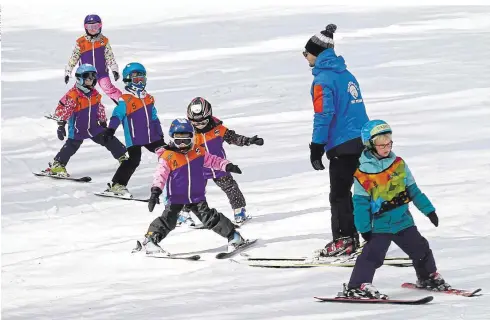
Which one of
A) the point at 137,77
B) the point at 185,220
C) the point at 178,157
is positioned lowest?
the point at 185,220

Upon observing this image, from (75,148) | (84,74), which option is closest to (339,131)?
(84,74)

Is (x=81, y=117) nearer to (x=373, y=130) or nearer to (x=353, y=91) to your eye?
(x=353, y=91)

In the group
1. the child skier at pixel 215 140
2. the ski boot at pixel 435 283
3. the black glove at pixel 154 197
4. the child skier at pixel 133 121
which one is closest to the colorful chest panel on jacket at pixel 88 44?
the child skier at pixel 133 121

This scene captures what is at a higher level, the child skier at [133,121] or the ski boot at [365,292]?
the child skier at [133,121]

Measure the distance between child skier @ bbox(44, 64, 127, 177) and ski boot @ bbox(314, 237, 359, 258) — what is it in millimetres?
4655

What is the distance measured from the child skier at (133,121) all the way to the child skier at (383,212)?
186 inches

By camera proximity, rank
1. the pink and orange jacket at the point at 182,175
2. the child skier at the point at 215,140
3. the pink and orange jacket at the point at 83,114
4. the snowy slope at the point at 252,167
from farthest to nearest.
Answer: the pink and orange jacket at the point at 83,114 → the child skier at the point at 215,140 → the pink and orange jacket at the point at 182,175 → the snowy slope at the point at 252,167

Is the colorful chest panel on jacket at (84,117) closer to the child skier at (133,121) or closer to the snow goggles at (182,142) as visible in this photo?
the child skier at (133,121)

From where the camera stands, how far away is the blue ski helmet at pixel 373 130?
7598mm

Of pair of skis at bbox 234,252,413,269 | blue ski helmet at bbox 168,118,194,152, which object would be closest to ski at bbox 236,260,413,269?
pair of skis at bbox 234,252,413,269

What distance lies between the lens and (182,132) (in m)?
9.45

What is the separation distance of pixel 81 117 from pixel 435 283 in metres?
6.53

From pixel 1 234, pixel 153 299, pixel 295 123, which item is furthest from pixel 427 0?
pixel 153 299

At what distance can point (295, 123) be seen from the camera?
630 inches
